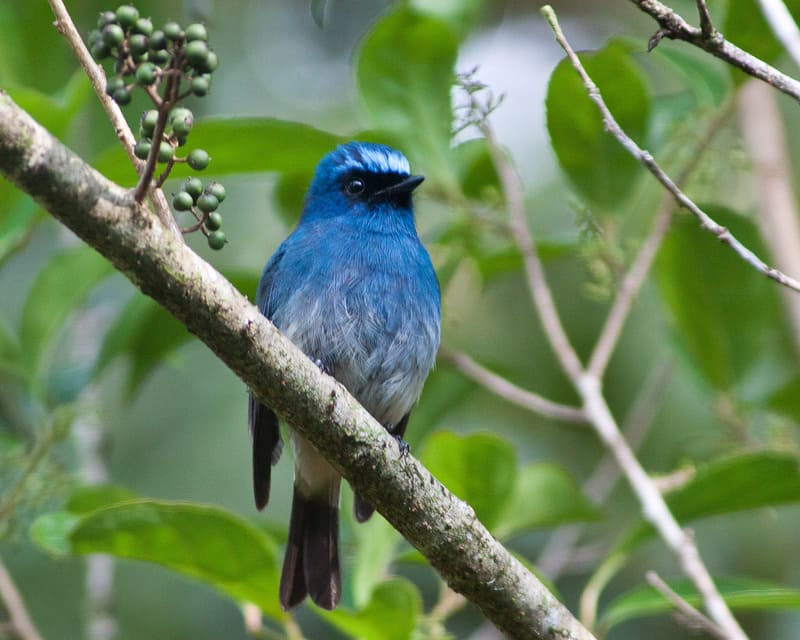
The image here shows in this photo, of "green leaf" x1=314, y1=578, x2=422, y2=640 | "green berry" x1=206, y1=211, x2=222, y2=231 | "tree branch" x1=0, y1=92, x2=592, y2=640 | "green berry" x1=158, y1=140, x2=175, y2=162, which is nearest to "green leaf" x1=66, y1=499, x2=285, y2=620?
"green leaf" x1=314, y1=578, x2=422, y2=640

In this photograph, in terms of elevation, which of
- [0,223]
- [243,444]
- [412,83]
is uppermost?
[412,83]

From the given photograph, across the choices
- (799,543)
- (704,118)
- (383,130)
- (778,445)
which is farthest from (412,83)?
(799,543)

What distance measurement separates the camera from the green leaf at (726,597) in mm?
3602

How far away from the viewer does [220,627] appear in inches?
248

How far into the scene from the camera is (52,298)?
4422mm

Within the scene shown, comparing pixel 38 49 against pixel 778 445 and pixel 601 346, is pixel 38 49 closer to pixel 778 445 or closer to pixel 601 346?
pixel 601 346

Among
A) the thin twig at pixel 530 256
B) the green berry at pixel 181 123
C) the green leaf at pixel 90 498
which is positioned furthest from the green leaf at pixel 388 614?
the green berry at pixel 181 123

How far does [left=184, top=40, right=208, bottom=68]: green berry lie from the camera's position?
2.05 meters

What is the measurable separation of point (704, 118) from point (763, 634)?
108 inches

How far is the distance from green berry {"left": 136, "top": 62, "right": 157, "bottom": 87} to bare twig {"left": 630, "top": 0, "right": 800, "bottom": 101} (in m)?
1.10

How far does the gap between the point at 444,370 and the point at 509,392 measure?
58 cm

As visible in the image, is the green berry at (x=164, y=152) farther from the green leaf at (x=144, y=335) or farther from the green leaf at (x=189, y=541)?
the green leaf at (x=144, y=335)

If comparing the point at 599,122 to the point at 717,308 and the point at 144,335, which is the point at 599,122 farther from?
the point at 144,335

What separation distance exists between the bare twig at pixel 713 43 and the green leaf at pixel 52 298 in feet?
8.33
